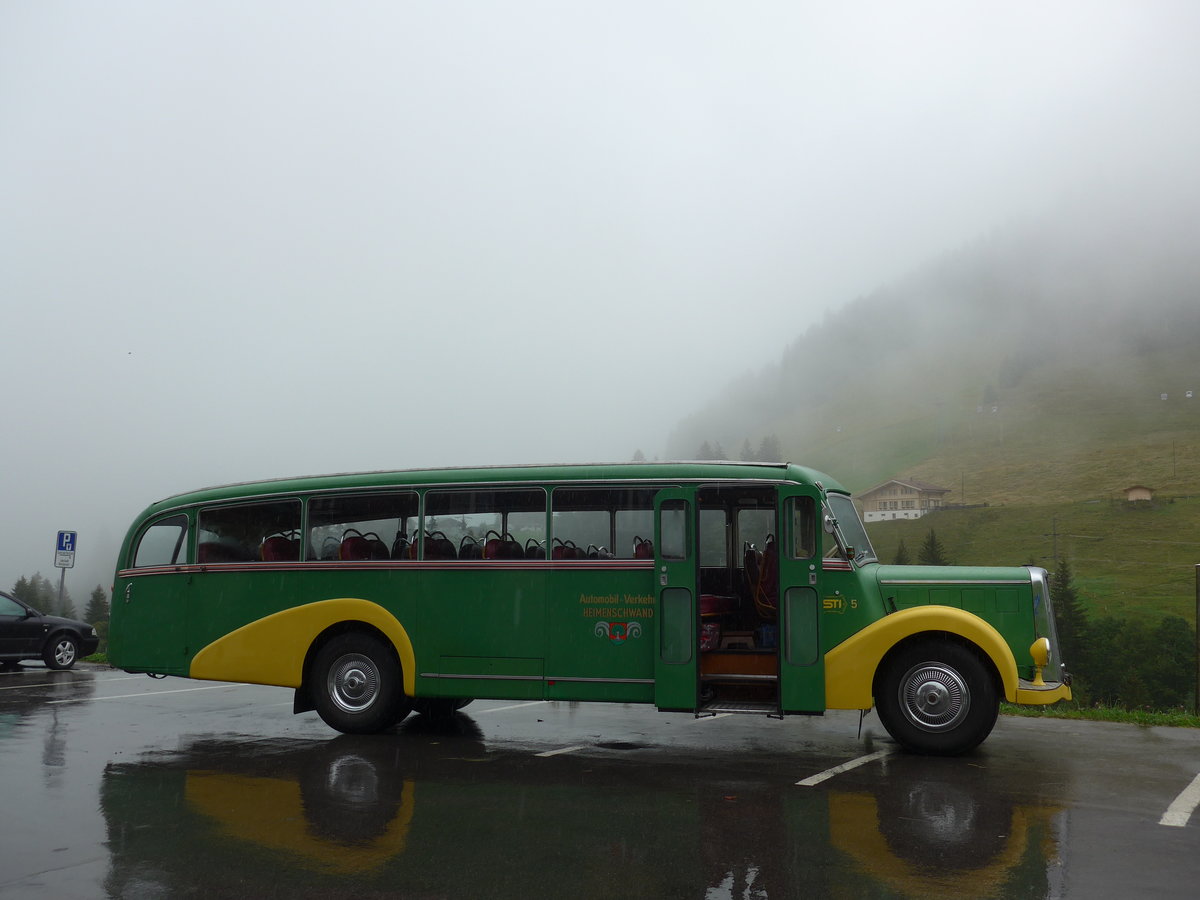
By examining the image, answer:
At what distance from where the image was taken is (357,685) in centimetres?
1052

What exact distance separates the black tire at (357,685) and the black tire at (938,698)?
495 centimetres

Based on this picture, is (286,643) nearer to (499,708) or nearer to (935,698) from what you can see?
(499,708)

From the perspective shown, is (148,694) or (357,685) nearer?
(357,685)

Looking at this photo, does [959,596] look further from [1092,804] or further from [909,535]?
[909,535]

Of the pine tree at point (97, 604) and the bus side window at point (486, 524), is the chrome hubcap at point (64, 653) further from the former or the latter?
the pine tree at point (97, 604)

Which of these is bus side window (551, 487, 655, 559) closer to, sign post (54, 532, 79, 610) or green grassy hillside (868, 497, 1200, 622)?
sign post (54, 532, 79, 610)

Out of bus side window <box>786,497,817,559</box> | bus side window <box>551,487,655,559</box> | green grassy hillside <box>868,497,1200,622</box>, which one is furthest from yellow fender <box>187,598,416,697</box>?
green grassy hillside <box>868,497,1200,622</box>

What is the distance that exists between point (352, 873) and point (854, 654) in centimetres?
522

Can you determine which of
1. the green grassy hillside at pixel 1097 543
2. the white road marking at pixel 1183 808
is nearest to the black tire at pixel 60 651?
the white road marking at pixel 1183 808

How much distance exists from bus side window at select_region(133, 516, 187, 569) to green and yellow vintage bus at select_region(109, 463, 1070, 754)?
0.10 feet

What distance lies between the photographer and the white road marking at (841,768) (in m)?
7.95

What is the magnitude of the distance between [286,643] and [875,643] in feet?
20.1

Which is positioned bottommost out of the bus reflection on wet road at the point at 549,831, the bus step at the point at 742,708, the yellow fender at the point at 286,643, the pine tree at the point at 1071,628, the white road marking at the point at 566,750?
the pine tree at the point at 1071,628

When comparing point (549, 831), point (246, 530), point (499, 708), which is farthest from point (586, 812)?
point (499, 708)
